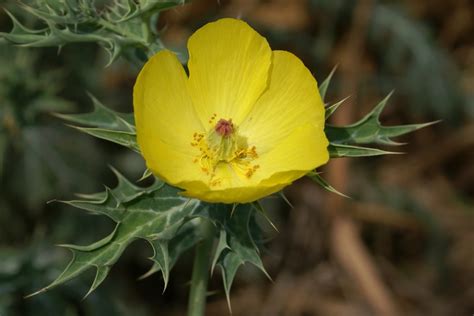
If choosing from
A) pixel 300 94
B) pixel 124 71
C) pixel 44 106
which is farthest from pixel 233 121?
pixel 124 71

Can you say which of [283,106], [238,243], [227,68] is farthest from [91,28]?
[238,243]

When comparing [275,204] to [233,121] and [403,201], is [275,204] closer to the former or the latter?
[403,201]

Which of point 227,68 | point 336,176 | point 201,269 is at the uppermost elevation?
point 227,68

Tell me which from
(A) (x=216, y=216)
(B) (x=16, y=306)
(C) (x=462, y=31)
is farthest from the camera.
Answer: (C) (x=462, y=31)

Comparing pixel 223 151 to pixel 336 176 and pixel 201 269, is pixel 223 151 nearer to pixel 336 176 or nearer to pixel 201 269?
pixel 201 269

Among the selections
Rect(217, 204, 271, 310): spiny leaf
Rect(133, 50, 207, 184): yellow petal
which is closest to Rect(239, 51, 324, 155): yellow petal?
Rect(133, 50, 207, 184): yellow petal

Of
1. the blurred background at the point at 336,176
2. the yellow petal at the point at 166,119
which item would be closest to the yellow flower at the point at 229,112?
the yellow petal at the point at 166,119

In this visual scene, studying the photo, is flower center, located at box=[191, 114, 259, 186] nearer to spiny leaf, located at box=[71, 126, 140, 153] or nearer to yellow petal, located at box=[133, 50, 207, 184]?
yellow petal, located at box=[133, 50, 207, 184]
